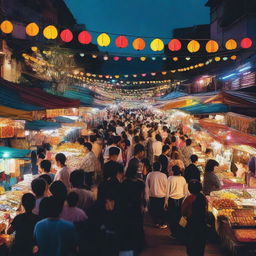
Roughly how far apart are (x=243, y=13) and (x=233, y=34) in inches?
102

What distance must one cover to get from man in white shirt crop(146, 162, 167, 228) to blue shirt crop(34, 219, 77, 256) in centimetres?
353

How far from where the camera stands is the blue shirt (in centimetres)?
373

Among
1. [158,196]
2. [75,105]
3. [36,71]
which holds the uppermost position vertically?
[36,71]

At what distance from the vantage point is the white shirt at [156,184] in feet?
23.1

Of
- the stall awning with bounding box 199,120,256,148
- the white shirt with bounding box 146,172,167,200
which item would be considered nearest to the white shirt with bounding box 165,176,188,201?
the white shirt with bounding box 146,172,167,200

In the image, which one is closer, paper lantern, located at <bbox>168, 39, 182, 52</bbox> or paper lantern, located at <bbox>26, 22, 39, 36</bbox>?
paper lantern, located at <bbox>26, 22, 39, 36</bbox>

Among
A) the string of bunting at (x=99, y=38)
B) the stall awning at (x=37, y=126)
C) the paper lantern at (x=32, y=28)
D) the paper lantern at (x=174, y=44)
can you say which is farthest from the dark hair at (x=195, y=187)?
the paper lantern at (x=174, y=44)

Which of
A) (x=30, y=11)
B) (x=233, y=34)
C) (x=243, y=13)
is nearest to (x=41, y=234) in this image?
(x=30, y=11)

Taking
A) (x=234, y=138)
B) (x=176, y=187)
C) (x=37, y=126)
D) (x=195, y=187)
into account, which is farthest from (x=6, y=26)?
(x=195, y=187)

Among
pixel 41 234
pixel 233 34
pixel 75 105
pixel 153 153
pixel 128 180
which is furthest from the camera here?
pixel 233 34

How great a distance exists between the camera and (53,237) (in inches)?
147

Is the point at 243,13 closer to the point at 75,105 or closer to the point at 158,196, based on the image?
the point at 75,105

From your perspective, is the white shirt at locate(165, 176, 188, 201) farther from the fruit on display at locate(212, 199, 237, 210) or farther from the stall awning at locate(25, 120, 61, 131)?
the stall awning at locate(25, 120, 61, 131)

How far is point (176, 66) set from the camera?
45.8 metres
